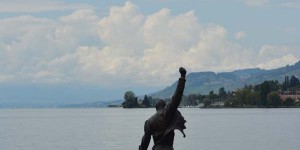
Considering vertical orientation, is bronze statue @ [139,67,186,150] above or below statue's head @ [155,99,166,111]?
below

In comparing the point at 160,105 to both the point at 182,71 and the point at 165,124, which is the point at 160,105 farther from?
the point at 182,71

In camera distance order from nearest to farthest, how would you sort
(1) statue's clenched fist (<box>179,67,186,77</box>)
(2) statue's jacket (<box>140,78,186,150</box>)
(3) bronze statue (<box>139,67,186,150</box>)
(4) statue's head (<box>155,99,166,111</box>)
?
(1) statue's clenched fist (<box>179,67,186,77</box>), (3) bronze statue (<box>139,67,186,150</box>), (2) statue's jacket (<box>140,78,186,150</box>), (4) statue's head (<box>155,99,166,111</box>)

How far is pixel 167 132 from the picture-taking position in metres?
13.0

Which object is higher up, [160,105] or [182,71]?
[182,71]

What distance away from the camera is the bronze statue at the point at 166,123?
1280 centimetres

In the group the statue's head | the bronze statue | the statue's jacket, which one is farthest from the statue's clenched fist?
the statue's head

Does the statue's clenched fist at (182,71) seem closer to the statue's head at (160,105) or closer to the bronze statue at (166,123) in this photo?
the bronze statue at (166,123)

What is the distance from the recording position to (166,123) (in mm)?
13070

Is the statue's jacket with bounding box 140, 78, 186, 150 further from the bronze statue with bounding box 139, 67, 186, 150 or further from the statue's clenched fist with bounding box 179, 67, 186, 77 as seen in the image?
the statue's clenched fist with bounding box 179, 67, 186, 77

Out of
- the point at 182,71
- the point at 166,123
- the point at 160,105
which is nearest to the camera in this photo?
the point at 182,71

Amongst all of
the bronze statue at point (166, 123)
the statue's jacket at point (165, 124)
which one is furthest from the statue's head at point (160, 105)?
the statue's jacket at point (165, 124)

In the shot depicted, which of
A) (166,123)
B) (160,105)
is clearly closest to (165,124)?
(166,123)

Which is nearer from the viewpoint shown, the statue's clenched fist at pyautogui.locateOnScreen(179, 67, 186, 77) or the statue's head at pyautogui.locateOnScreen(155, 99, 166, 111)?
the statue's clenched fist at pyautogui.locateOnScreen(179, 67, 186, 77)

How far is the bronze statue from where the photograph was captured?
1280 cm
